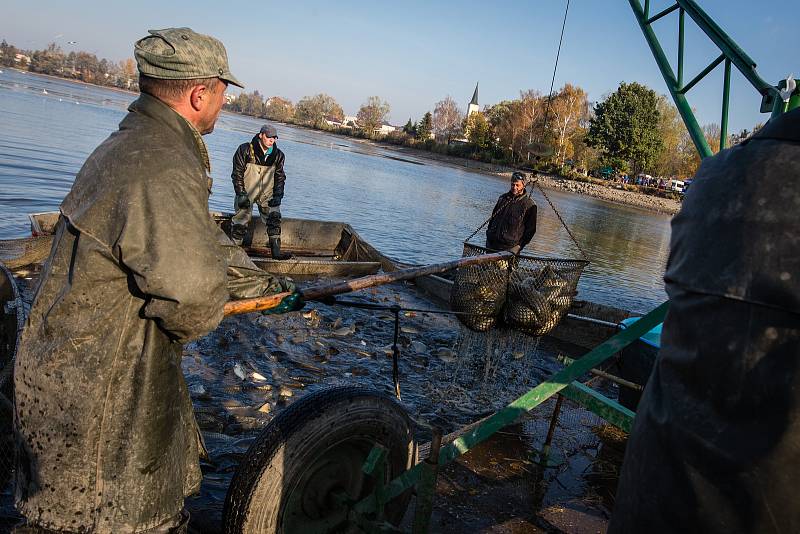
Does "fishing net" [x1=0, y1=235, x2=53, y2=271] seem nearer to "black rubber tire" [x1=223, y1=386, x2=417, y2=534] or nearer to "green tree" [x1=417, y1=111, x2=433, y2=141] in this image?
"black rubber tire" [x1=223, y1=386, x2=417, y2=534]

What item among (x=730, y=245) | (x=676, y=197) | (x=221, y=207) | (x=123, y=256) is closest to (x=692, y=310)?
(x=730, y=245)

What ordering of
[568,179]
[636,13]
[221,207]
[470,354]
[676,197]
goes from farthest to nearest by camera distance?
[568,179] → [676,197] → [221,207] → [470,354] → [636,13]

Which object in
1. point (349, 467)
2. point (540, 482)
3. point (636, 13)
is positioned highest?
point (636, 13)

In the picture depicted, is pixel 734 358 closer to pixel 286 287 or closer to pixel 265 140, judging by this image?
pixel 286 287

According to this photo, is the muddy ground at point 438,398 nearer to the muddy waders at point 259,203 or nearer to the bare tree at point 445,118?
the muddy waders at point 259,203

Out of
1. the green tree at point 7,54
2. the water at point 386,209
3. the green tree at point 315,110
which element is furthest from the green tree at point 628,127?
the green tree at point 7,54

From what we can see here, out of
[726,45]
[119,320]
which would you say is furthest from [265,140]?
[119,320]

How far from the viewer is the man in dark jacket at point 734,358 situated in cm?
123

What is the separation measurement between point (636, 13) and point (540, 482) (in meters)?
4.95

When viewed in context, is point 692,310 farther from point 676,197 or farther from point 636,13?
point 676,197

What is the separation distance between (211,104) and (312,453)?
5.78 ft

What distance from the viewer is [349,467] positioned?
3182mm

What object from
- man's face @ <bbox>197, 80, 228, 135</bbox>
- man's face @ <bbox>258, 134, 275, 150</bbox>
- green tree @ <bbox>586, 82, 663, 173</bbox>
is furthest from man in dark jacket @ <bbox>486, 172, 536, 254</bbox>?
green tree @ <bbox>586, 82, 663, 173</bbox>

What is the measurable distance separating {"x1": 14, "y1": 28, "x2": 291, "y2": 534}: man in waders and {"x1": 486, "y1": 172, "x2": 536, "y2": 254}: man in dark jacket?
23.1 feet
